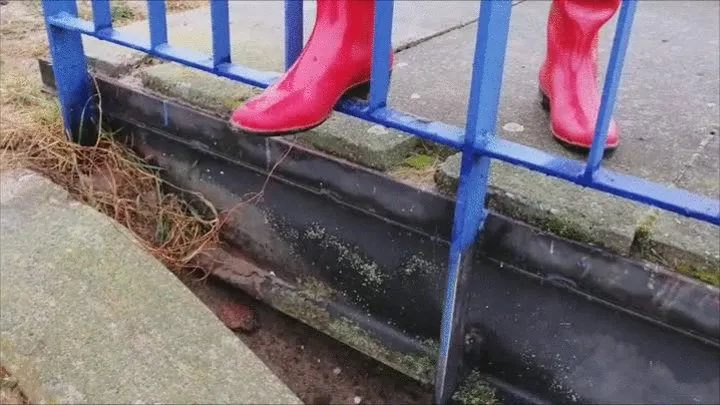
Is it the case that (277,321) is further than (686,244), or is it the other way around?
(277,321)

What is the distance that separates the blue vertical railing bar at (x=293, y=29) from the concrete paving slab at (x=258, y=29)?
1.61ft

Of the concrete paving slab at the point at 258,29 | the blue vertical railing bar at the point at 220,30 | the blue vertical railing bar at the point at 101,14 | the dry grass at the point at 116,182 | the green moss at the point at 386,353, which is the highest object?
the blue vertical railing bar at the point at 220,30

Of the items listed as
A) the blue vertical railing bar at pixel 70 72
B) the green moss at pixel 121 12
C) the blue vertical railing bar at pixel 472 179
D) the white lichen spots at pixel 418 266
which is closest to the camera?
the blue vertical railing bar at pixel 472 179

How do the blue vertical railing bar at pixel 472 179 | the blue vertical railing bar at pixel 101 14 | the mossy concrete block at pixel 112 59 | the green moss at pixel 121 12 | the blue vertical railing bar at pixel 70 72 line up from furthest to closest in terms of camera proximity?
the green moss at pixel 121 12 < the mossy concrete block at pixel 112 59 < the blue vertical railing bar at pixel 70 72 < the blue vertical railing bar at pixel 101 14 < the blue vertical railing bar at pixel 472 179

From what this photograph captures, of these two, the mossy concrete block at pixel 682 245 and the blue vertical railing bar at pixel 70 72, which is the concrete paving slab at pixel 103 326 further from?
the mossy concrete block at pixel 682 245

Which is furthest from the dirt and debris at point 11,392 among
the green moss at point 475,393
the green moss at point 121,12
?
the green moss at point 121,12

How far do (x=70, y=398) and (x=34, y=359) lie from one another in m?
0.13

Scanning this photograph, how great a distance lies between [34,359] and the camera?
1.40 m

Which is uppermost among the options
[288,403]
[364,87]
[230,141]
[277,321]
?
[364,87]

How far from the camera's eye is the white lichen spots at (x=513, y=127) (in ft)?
5.48

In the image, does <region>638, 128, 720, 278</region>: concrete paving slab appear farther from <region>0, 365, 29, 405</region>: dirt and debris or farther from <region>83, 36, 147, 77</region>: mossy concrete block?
<region>83, 36, 147, 77</region>: mossy concrete block

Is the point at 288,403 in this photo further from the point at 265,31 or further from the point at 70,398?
the point at 265,31

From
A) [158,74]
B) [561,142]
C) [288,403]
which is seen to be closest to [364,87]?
[561,142]

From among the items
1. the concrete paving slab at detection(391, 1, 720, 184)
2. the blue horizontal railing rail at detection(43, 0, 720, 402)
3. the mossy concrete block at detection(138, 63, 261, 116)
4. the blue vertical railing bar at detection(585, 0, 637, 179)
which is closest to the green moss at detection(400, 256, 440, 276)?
the blue horizontal railing rail at detection(43, 0, 720, 402)
